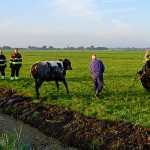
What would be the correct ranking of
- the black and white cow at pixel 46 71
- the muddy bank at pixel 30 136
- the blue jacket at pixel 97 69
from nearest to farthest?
the muddy bank at pixel 30 136 → the blue jacket at pixel 97 69 → the black and white cow at pixel 46 71

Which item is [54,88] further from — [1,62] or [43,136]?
[43,136]

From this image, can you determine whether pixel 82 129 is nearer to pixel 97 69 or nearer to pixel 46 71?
pixel 97 69

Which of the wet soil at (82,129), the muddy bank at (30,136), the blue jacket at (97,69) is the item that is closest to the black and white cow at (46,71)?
the wet soil at (82,129)

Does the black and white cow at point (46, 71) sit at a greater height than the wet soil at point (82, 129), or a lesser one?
greater

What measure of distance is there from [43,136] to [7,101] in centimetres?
574

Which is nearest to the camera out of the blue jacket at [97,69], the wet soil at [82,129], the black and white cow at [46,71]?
the wet soil at [82,129]

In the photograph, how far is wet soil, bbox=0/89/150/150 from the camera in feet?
36.0

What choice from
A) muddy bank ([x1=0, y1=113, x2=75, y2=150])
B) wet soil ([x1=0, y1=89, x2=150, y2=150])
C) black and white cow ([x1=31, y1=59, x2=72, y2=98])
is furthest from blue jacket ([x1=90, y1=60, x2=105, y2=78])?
muddy bank ([x1=0, y1=113, x2=75, y2=150])

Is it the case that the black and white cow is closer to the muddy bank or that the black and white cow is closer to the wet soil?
the wet soil

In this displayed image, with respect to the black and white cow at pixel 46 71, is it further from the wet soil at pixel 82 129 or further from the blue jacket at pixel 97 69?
the blue jacket at pixel 97 69

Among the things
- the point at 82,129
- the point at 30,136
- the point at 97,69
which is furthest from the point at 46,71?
the point at 82,129

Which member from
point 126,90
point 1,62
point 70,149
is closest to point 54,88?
point 126,90

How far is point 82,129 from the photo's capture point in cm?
1248

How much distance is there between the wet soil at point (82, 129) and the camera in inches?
432
